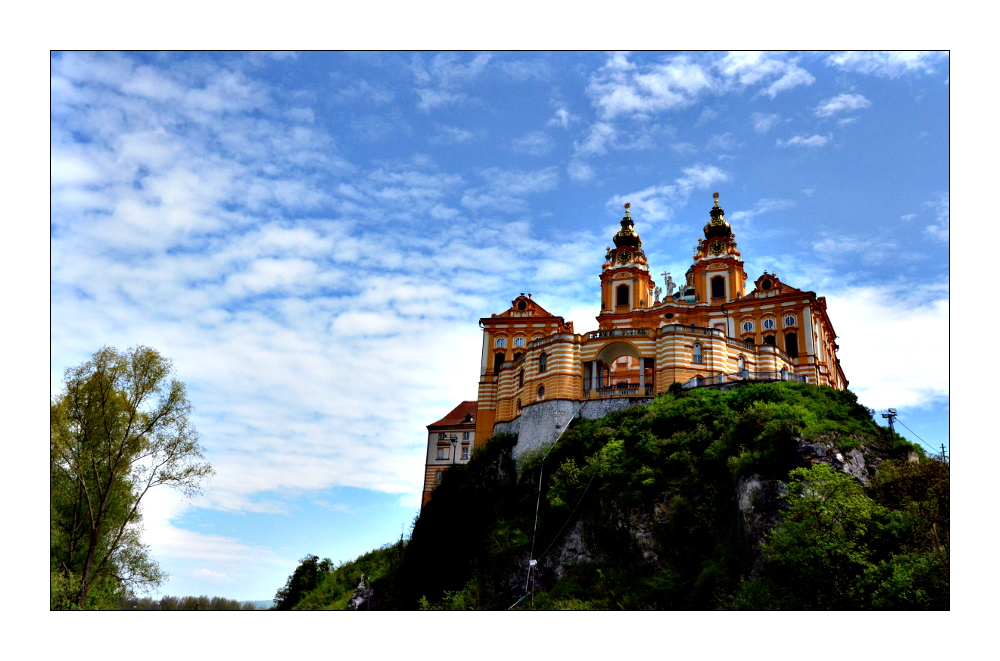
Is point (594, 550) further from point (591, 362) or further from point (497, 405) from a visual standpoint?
point (497, 405)

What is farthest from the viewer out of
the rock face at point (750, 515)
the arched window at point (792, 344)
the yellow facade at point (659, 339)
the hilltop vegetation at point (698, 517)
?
the arched window at point (792, 344)

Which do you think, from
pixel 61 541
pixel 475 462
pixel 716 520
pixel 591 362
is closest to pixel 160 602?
pixel 61 541

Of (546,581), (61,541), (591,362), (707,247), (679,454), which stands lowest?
(546,581)

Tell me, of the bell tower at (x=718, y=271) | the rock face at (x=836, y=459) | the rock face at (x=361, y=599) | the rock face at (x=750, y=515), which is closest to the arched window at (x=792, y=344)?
the bell tower at (x=718, y=271)

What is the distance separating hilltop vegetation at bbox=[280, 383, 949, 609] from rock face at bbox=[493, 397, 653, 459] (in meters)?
0.96

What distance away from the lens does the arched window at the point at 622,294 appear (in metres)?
63.6

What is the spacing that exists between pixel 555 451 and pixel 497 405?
38.6 ft

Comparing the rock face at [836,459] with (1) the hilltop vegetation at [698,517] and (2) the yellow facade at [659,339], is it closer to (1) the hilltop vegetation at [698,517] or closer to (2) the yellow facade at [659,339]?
(1) the hilltop vegetation at [698,517]

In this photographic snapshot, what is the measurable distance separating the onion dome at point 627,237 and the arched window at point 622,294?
13.4 feet

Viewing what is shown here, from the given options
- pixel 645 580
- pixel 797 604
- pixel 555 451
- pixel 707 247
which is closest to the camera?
pixel 797 604

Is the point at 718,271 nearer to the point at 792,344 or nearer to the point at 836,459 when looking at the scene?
the point at 792,344

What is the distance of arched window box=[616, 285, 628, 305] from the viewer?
63.6m

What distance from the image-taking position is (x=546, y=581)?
39.7 metres

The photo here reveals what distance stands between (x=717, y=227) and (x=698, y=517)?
34.6 m
